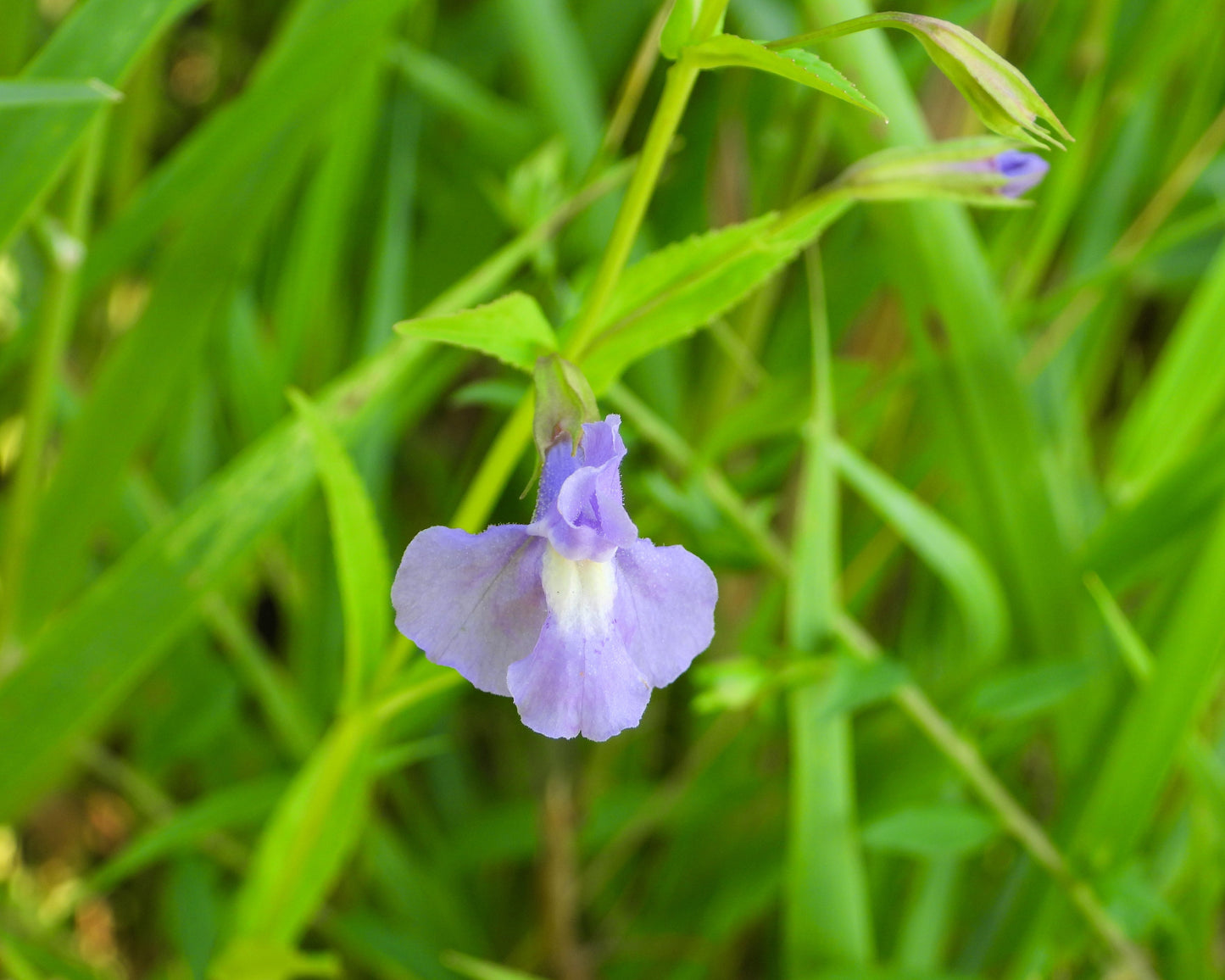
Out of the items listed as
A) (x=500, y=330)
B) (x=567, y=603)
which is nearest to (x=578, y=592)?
(x=567, y=603)

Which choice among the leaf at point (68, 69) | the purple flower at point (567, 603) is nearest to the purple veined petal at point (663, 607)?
the purple flower at point (567, 603)

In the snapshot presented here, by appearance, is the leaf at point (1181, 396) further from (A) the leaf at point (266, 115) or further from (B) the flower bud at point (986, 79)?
(A) the leaf at point (266, 115)

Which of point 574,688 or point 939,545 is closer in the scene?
point 574,688

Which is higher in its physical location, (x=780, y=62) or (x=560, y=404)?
(x=780, y=62)

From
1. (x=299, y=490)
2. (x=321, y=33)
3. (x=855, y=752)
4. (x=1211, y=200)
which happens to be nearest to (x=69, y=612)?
(x=299, y=490)

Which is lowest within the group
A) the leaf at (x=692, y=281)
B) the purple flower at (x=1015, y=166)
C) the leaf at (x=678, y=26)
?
the leaf at (x=692, y=281)

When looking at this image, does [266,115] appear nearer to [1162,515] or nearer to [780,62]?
[780,62]

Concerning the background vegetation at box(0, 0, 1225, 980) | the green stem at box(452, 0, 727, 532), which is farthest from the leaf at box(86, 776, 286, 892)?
the green stem at box(452, 0, 727, 532)
